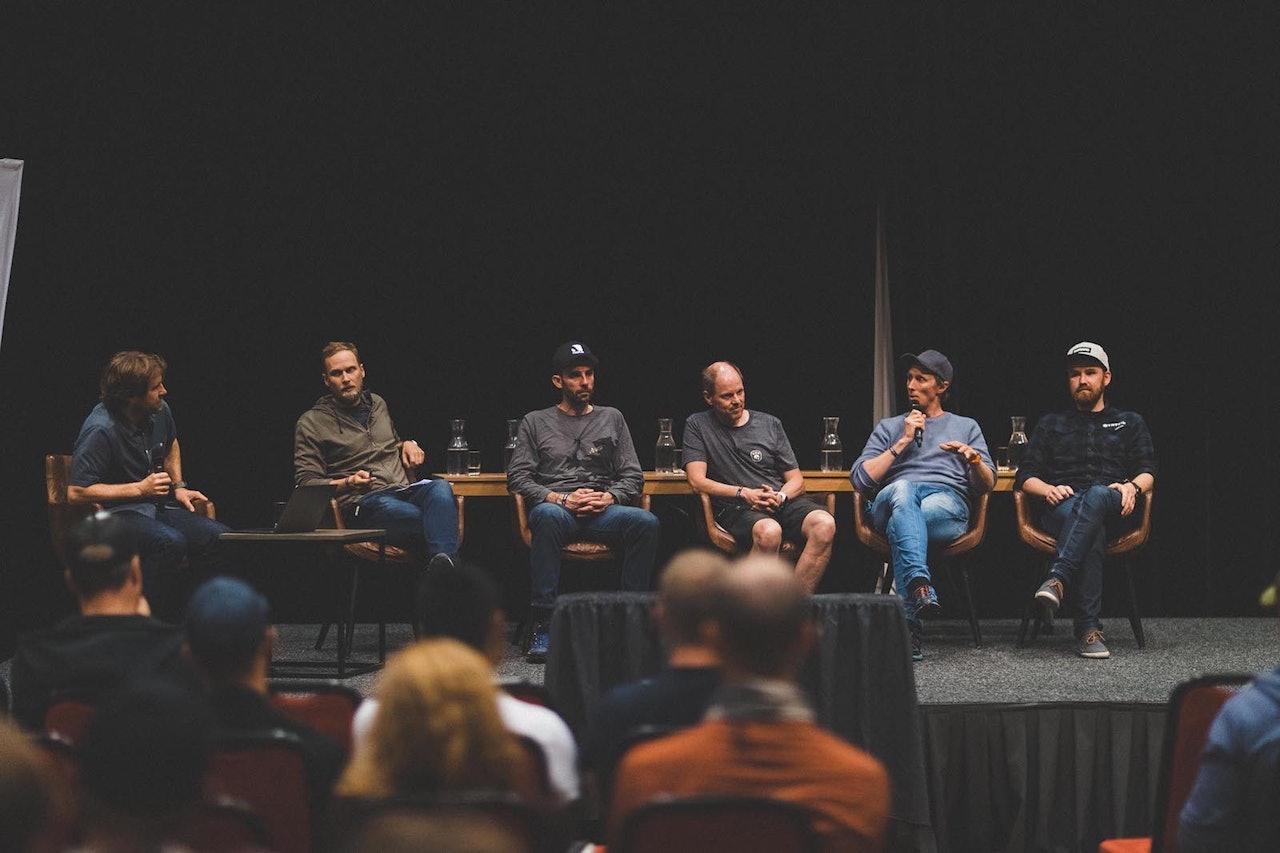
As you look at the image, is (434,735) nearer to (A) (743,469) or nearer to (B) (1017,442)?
(A) (743,469)

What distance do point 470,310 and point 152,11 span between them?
186 centimetres

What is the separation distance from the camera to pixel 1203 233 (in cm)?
638

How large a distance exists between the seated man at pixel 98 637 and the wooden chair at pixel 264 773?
0.58 m

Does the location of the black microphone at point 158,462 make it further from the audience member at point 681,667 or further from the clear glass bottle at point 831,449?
the audience member at point 681,667

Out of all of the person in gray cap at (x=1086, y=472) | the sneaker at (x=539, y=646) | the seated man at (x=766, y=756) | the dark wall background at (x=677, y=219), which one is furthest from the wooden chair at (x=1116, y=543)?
the seated man at (x=766, y=756)

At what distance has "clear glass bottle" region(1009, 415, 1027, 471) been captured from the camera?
6.10 meters

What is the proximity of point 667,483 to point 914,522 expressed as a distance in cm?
106

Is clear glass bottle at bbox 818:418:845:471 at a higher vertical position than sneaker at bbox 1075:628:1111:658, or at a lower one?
higher

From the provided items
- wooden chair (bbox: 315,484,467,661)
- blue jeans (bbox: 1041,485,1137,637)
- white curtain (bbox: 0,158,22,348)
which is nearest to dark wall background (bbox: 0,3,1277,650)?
white curtain (bbox: 0,158,22,348)

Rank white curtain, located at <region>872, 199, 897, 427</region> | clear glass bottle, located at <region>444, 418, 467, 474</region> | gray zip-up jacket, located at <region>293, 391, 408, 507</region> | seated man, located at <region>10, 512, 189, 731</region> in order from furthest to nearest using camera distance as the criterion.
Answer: white curtain, located at <region>872, 199, 897, 427</region>, clear glass bottle, located at <region>444, 418, 467, 474</region>, gray zip-up jacket, located at <region>293, 391, 408, 507</region>, seated man, located at <region>10, 512, 189, 731</region>

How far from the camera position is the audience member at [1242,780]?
1.84m

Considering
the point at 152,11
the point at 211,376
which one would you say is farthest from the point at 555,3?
the point at 211,376

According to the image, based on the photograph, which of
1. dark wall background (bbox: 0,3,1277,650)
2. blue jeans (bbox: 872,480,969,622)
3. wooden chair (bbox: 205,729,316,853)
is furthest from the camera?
dark wall background (bbox: 0,3,1277,650)

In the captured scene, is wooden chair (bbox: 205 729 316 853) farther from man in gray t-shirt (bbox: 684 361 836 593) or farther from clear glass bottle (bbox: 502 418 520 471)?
clear glass bottle (bbox: 502 418 520 471)
